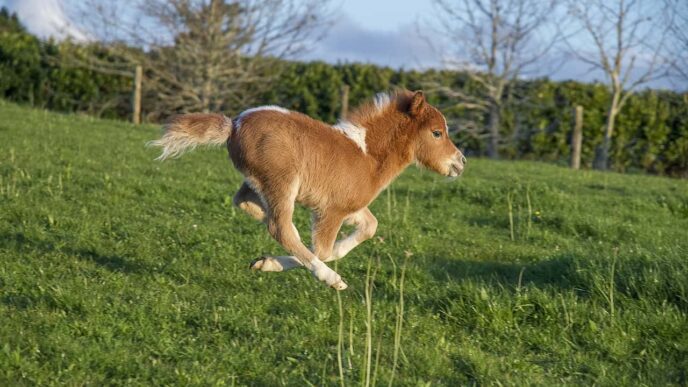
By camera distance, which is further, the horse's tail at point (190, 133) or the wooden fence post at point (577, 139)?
the wooden fence post at point (577, 139)

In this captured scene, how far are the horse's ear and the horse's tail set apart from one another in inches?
62.3

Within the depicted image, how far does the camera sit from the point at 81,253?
707cm

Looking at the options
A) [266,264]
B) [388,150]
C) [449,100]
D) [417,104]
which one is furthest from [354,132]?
[449,100]

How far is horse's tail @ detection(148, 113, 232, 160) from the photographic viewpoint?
6016 mm

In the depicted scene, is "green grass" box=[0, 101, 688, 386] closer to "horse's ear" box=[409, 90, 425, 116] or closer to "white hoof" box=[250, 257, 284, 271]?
"white hoof" box=[250, 257, 284, 271]

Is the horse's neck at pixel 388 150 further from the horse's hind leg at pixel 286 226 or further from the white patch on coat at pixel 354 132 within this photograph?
the horse's hind leg at pixel 286 226

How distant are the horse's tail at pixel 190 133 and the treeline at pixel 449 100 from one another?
18.1 metres

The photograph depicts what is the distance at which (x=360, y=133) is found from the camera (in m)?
6.58

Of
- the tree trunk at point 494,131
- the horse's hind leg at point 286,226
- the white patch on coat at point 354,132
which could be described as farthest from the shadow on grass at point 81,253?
the tree trunk at point 494,131

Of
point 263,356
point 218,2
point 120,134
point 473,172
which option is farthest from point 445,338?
point 218,2

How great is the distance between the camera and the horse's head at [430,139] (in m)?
6.73

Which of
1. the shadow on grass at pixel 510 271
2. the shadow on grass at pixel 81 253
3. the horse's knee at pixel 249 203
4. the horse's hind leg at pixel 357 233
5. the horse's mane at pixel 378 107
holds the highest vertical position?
the horse's mane at pixel 378 107

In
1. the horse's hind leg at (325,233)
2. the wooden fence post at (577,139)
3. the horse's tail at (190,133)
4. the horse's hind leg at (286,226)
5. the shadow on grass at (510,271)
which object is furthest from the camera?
the wooden fence post at (577,139)

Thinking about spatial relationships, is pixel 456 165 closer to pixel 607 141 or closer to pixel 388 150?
pixel 388 150
